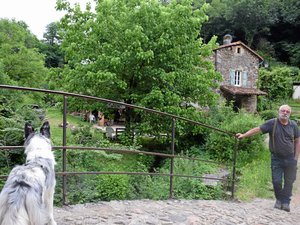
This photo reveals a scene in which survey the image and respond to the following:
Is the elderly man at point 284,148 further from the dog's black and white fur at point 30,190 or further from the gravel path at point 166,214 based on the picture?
the dog's black and white fur at point 30,190

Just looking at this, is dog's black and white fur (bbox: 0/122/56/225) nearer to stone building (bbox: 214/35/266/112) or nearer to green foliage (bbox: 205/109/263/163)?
green foliage (bbox: 205/109/263/163)

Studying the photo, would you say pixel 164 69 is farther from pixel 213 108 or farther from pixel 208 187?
pixel 208 187

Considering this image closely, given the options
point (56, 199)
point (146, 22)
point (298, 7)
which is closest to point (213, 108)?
point (146, 22)

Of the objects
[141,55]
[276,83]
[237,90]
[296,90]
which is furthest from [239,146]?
[296,90]

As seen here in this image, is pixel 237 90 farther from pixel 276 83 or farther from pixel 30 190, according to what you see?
pixel 30 190

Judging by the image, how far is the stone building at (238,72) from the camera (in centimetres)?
2592

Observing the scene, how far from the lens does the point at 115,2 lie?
1330 cm

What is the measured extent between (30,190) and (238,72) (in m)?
27.0

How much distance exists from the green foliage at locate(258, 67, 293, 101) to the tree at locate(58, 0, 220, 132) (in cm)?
2252

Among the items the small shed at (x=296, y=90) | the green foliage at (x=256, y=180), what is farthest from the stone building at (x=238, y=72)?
the green foliage at (x=256, y=180)

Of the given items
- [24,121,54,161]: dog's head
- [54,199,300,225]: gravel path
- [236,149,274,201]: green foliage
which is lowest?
[236,149,274,201]: green foliage

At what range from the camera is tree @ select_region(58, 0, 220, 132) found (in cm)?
1205

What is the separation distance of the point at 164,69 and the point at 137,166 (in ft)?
14.0

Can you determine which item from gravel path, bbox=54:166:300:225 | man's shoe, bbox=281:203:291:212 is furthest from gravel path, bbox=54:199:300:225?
man's shoe, bbox=281:203:291:212
